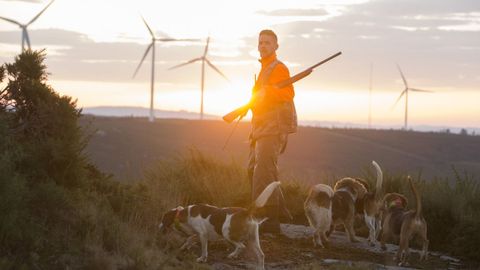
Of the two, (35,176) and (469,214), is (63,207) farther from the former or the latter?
(469,214)

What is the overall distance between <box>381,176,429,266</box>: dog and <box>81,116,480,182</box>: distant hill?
44348 mm

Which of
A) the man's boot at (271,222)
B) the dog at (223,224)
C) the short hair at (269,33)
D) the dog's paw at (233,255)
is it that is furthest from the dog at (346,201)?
the short hair at (269,33)

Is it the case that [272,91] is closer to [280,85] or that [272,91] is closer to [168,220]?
[280,85]

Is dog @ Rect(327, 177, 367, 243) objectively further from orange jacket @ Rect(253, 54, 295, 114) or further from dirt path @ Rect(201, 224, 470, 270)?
orange jacket @ Rect(253, 54, 295, 114)

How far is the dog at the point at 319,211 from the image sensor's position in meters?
11.5

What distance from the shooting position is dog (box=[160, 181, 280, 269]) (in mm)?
9688

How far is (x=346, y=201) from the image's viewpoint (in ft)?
39.3

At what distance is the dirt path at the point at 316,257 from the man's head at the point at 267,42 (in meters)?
2.65

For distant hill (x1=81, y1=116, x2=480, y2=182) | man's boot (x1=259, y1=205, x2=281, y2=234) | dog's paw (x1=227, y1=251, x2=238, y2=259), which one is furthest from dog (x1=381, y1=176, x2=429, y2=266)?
distant hill (x1=81, y1=116, x2=480, y2=182)

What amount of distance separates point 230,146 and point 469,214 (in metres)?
56.9

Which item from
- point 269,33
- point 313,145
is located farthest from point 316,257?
point 313,145

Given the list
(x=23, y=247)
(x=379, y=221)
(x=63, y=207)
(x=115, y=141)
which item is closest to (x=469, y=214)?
(x=379, y=221)

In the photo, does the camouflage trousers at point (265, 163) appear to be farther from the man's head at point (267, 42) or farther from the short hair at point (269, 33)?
the short hair at point (269, 33)

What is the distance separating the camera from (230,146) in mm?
70188
